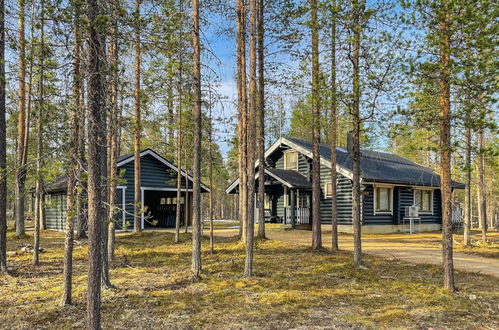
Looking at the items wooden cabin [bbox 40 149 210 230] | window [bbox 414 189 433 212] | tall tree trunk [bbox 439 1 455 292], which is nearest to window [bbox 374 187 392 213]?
window [bbox 414 189 433 212]

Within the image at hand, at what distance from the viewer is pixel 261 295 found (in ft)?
23.6

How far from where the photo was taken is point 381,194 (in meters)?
20.7

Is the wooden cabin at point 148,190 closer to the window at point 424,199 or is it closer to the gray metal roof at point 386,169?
the gray metal roof at point 386,169

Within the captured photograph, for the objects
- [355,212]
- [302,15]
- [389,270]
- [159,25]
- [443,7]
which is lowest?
[389,270]

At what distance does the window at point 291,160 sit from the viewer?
23.4 meters

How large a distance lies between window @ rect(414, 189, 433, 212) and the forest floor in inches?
505

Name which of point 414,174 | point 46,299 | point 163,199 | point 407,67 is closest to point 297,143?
point 414,174

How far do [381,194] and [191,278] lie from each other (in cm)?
1488

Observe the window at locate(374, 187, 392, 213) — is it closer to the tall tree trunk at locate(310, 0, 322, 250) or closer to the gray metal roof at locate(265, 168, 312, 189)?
the gray metal roof at locate(265, 168, 312, 189)

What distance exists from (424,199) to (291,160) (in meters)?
8.14

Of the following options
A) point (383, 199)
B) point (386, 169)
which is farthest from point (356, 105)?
point (386, 169)

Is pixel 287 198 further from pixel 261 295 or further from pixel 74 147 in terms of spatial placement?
pixel 74 147

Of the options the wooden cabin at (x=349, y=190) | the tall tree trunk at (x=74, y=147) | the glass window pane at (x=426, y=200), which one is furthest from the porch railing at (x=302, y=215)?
the tall tree trunk at (x=74, y=147)

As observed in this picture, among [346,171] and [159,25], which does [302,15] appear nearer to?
[159,25]
